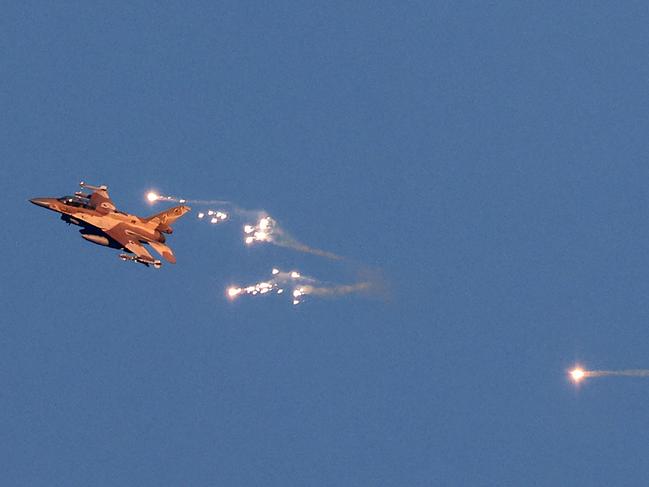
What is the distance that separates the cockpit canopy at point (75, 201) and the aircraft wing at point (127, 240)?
4.41 m

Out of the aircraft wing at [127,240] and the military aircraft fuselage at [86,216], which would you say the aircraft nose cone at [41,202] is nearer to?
the military aircraft fuselage at [86,216]

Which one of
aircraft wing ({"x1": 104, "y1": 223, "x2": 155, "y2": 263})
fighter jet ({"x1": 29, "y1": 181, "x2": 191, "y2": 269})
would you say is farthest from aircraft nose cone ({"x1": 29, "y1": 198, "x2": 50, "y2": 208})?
aircraft wing ({"x1": 104, "y1": 223, "x2": 155, "y2": 263})

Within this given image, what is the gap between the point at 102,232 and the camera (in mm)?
161000

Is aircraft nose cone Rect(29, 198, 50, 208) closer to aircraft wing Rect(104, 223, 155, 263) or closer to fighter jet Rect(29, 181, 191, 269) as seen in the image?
fighter jet Rect(29, 181, 191, 269)

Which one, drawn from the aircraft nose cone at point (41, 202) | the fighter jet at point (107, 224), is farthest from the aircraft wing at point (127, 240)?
the aircraft nose cone at point (41, 202)

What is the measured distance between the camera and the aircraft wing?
523 ft

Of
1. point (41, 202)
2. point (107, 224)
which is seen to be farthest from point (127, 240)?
point (41, 202)

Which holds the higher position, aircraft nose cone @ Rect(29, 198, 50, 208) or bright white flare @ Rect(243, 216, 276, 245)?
bright white flare @ Rect(243, 216, 276, 245)

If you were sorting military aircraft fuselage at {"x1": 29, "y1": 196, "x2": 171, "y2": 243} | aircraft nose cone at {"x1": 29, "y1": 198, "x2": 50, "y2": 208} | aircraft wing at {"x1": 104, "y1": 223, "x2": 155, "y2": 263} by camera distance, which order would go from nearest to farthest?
aircraft wing at {"x1": 104, "y1": 223, "x2": 155, "y2": 263}, aircraft nose cone at {"x1": 29, "y1": 198, "x2": 50, "y2": 208}, military aircraft fuselage at {"x1": 29, "y1": 196, "x2": 171, "y2": 243}

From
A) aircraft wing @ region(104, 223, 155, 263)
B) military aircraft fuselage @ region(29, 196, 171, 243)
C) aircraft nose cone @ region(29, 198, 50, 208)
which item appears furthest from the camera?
military aircraft fuselage @ region(29, 196, 171, 243)

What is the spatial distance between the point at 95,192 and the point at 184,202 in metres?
14.1

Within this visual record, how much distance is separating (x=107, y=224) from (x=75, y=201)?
16.7 ft

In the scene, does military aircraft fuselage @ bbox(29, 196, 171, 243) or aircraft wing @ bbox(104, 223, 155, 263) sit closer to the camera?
aircraft wing @ bbox(104, 223, 155, 263)

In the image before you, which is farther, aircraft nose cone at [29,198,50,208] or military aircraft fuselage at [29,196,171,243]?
military aircraft fuselage at [29,196,171,243]
